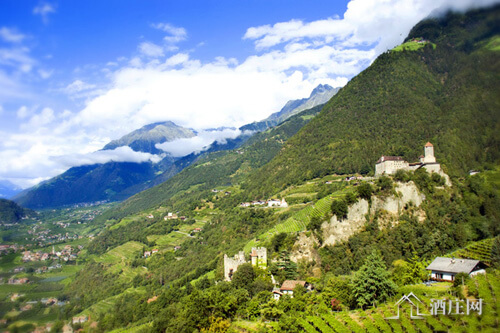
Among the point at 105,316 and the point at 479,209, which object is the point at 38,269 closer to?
the point at 105,316

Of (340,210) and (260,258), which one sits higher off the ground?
(340,210)

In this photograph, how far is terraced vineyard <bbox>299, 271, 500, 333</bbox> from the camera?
20312mm

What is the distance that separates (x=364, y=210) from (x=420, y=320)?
33230 millimetres

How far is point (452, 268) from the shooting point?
37594mm

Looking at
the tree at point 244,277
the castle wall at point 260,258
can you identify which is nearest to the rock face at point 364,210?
the castle wall at point 260,258

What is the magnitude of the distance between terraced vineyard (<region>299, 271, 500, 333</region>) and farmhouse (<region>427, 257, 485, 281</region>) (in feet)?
26.0

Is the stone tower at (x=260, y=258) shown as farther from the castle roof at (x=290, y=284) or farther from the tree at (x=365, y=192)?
the tree at (x=365, y=192)

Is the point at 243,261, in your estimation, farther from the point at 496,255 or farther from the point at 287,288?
the point at 496,255

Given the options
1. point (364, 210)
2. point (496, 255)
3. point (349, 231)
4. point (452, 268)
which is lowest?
point (452, 268)

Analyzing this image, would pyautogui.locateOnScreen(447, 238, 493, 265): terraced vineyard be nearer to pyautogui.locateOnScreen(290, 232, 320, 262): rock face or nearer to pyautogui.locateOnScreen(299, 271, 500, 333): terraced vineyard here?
pyautogui.locateOnScreen(299, 271, 500, 333): terraced vineyard

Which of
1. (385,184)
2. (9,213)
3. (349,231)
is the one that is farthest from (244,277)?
(9,213)

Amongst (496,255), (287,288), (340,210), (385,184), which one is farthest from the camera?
(385,184)

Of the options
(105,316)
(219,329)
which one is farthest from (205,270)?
(219,329)

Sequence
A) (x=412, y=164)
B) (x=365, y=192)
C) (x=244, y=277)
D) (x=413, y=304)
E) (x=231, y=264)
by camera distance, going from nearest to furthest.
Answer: (x=413, y=304) → (x=244, y=277) → (x=231, y=264) → (x=365, y=192) → (x=412, y=164)
